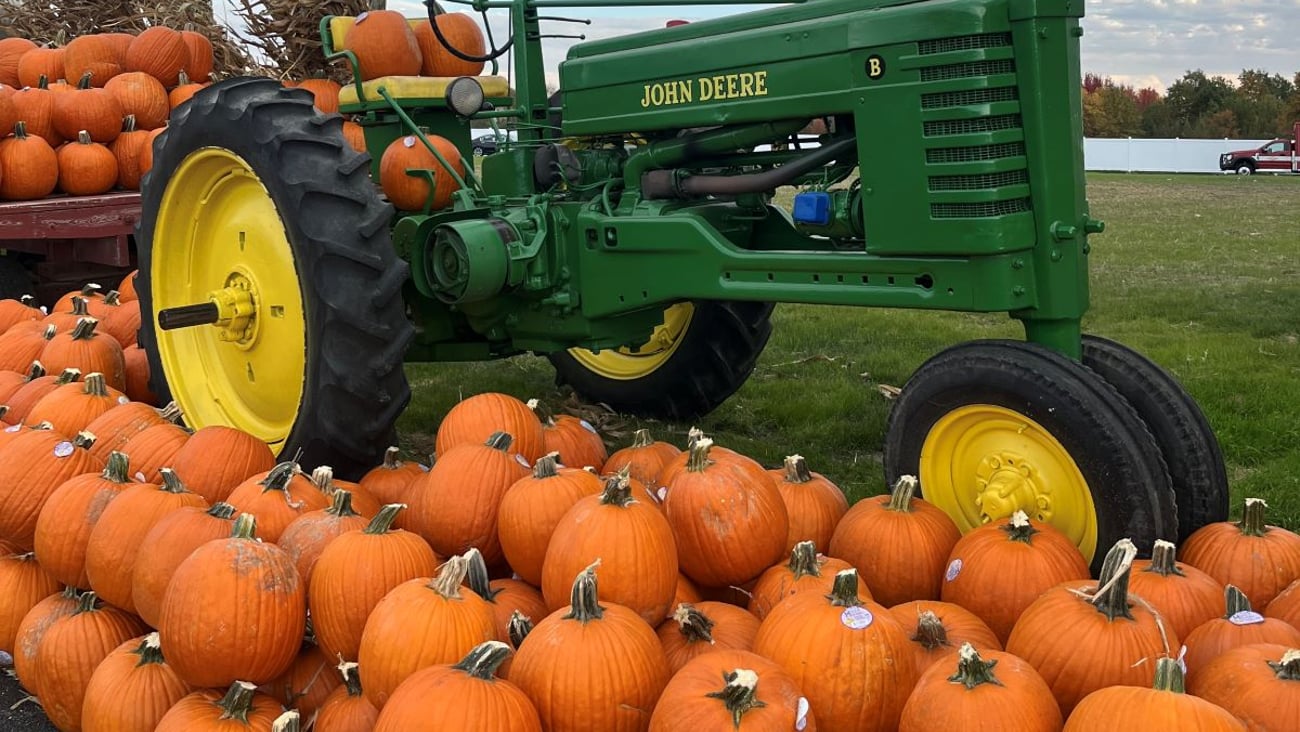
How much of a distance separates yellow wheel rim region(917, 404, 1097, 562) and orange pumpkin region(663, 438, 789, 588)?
0.60 m

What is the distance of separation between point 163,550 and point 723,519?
4.58 ft

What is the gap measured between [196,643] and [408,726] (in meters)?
0.71

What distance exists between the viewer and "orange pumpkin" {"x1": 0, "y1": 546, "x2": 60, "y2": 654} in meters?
3.29

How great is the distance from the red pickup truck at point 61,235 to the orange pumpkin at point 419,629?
14.2ft

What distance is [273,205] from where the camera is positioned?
14.0 feet

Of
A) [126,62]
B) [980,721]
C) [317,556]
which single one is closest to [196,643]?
[317,556]

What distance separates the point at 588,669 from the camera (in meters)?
2.32

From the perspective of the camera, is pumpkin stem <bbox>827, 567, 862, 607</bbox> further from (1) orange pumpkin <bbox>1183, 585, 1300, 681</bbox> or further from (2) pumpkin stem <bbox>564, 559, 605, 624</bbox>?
(1) orange pumpkin <bbox>1183, 585, 1300, 681</bbox>

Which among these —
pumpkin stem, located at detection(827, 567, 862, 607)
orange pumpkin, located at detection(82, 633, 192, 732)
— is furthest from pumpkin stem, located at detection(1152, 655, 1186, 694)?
orange pumpkin, located at detection(82, 633, 192, 732)

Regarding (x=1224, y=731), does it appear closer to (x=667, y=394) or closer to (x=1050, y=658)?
(x=1050, y=658)

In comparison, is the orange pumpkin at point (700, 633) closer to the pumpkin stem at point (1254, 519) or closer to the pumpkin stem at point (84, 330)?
the pumpkin stem at point (1254, 519)

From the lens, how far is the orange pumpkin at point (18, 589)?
329cm

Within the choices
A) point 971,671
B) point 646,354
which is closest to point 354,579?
point 971,671

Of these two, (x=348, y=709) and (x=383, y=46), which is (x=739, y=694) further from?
(x=383, y=46)
